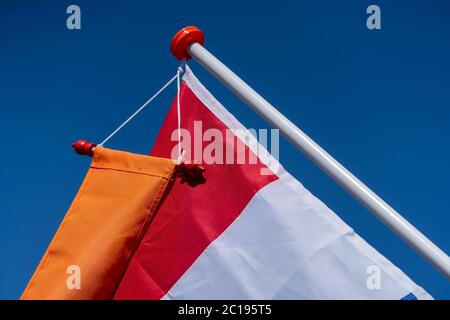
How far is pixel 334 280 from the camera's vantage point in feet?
5.26

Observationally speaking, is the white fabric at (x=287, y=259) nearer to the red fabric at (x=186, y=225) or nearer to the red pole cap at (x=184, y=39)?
the red fabric at (x=186, y=225)

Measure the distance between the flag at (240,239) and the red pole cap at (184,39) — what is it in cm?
10

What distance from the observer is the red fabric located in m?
1.85

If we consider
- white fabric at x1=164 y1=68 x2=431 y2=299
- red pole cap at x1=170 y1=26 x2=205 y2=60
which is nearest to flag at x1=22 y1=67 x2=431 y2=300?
white fabric at x1=164 y1=68 x2=431 y2=299

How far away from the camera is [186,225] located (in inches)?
74.5

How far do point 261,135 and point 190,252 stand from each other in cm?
47

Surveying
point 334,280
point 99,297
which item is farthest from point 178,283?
point 334,280

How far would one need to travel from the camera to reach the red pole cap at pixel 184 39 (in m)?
1.89

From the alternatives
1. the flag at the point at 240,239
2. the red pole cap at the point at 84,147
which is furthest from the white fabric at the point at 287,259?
the red pole cap at the point at 84,147

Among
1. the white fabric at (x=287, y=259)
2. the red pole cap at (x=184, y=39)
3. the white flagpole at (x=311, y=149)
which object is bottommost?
the white fabric at (x=287, y=259)

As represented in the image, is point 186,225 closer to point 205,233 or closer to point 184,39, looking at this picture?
point 205,233

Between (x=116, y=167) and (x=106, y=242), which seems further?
(x=116, y=167)
